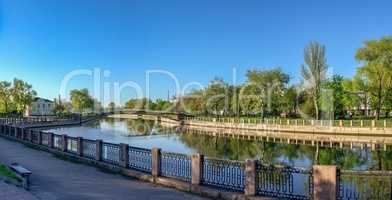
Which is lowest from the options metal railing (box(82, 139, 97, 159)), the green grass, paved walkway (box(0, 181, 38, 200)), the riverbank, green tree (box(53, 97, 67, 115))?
the riverbank

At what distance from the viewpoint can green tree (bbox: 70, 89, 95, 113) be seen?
163 meters

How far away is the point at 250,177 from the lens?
11.6 meters

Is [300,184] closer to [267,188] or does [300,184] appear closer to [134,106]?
[267,188]

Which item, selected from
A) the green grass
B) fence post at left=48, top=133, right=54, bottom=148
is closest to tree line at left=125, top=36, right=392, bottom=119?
fence post at left=48, top=133, right=54, bottom=148

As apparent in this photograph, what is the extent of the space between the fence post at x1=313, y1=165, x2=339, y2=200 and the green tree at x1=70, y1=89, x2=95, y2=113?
156681 millimetres

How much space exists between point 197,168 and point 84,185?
138 inches

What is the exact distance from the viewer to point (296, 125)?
5709 centimetres

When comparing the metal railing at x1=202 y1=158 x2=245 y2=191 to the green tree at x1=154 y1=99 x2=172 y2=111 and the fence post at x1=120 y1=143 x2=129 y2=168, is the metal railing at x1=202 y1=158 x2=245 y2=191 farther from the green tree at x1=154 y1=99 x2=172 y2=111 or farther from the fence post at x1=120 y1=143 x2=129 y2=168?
the green tree at x1=154 y1=99 x2=172 y2=111

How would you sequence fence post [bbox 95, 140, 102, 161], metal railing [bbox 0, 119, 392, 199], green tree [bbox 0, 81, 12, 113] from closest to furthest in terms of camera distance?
metal railing [bbox 0, 119, 392, 199]
fence post [bbox 95, 140, 102, 161]
green tree [bbox 0, 81, 12, 113]

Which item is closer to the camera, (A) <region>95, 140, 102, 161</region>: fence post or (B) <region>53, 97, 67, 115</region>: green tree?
(A) <region>95, 140, 102, 161</region>: fence post

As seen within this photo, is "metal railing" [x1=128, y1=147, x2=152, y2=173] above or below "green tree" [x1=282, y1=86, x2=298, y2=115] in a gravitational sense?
below

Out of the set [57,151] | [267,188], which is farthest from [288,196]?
[57,151]

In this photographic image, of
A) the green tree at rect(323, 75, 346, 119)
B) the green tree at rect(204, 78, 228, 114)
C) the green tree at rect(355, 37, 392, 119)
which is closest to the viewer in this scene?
the green tree at rect(355, 37, 392, 119)

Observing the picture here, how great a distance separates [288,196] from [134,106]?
176400 mm
